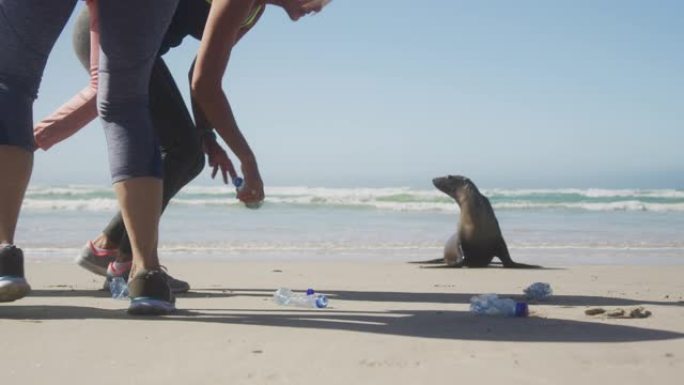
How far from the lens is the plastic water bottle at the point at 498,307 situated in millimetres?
2982

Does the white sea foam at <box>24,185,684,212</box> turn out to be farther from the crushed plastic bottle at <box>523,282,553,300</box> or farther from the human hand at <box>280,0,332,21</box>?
the human hand at <box>280,0,332,21</box>

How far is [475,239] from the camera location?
6836mm

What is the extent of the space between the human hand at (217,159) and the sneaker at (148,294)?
732mm

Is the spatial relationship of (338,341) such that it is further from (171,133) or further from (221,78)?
(171,133)

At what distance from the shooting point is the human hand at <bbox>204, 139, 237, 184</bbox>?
3.43 m

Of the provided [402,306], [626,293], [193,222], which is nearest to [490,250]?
[626,293]

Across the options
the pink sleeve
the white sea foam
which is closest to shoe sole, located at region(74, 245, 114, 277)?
the pink sleeve

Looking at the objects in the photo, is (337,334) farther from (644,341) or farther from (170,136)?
(170,136)

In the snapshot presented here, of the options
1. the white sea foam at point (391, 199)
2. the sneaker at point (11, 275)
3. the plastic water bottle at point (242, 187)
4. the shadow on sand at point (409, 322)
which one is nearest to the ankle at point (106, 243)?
the shadow on sand at point (409, 322)

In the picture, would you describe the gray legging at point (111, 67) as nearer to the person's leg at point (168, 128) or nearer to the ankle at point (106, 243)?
the person's leg at point (168, 128)

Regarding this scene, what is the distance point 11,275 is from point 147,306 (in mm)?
459

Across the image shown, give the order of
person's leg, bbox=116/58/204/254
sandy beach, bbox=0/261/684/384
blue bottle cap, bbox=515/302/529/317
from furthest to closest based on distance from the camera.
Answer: person's leg, bbox=116/58/204/254 → blue bottle cap, bbox=515/302/529/317 → sandy beach, bbox=0/261/684/384

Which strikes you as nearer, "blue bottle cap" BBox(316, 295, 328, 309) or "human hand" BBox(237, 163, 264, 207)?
"human hand" BBox(237, 163, 264, 207)

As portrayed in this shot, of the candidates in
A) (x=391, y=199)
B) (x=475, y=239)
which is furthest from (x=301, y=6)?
(x=391, y=199)
